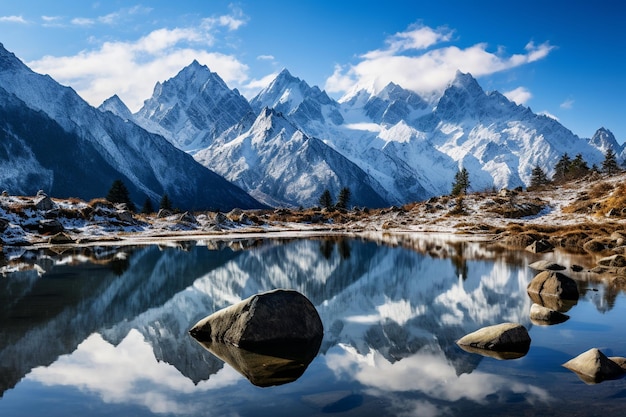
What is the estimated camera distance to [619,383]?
14.2m

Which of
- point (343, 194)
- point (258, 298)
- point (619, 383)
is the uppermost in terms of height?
point (343, 194)

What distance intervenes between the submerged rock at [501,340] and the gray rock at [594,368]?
89.9 inches

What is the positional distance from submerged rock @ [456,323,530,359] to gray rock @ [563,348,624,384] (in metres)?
2.28

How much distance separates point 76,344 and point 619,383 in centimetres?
1940

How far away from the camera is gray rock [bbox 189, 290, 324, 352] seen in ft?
59.6

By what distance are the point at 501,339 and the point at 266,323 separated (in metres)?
8.92

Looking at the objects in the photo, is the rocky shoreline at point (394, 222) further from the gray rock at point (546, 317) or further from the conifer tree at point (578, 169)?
the gray rock at point (546, 317)

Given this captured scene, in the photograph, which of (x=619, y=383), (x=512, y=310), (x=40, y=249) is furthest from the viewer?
(x=40, y=249)

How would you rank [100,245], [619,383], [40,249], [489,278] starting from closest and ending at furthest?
[619,383]
[489,278]
[40,249]
[100,245]

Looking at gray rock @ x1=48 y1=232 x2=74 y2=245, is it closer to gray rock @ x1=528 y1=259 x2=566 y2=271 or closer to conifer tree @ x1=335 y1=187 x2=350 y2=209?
gray rock @ x1=528 y1=259 x2=566 y2=271

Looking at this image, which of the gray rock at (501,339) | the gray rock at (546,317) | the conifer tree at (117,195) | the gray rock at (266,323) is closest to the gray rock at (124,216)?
the conifer tree at (117,195)

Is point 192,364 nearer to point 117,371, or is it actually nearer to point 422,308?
point 117,371

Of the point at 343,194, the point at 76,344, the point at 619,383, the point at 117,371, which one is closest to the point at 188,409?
the point at 117,371

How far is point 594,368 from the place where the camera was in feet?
48.9
